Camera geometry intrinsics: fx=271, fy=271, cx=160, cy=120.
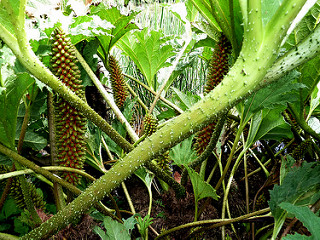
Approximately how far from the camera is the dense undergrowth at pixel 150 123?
0.42 meters

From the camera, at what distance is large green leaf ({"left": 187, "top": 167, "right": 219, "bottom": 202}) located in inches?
24.0

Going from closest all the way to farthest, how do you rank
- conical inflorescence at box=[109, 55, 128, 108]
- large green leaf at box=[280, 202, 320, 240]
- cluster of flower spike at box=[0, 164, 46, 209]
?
large green leaf at box=[280, 202, 320, 240]
cluster of flower spike at box=[0, 164, 46, 209]
conical inflorescence at box=[109, 55, 128, 108]

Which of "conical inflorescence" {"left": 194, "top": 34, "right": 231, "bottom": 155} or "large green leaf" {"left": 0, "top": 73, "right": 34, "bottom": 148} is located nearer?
"large green leaf" {"left": 0, "top": 73, "right": 34, "bottom": 148}

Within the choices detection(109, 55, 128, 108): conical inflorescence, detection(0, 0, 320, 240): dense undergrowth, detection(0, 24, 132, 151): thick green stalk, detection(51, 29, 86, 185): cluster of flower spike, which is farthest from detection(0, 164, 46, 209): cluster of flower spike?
detection(109, 55, 128, 108): conical inflorescence

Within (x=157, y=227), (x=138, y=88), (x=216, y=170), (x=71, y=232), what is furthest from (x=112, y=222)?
(x=138, y=88)

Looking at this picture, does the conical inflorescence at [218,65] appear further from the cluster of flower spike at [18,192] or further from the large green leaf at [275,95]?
the cluster of flower spike at [18,192]

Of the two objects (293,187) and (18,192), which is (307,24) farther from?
(18,192)

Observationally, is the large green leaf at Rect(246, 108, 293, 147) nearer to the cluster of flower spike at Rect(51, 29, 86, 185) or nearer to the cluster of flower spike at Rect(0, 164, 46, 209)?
the cluster of flower spike at Rect(51, 29, 86, 185)

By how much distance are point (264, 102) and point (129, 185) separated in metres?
0.49

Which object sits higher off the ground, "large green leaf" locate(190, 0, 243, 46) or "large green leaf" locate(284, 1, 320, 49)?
"large green leaf" locate(190, 0, 243, 46)

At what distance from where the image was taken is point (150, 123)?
73cm

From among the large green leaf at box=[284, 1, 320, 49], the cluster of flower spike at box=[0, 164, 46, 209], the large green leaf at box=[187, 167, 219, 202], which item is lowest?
the large green leaf at box=[187, 167, 219, 202]

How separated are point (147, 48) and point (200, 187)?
551mm

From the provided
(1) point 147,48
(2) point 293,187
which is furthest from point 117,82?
(2) point 293,187
